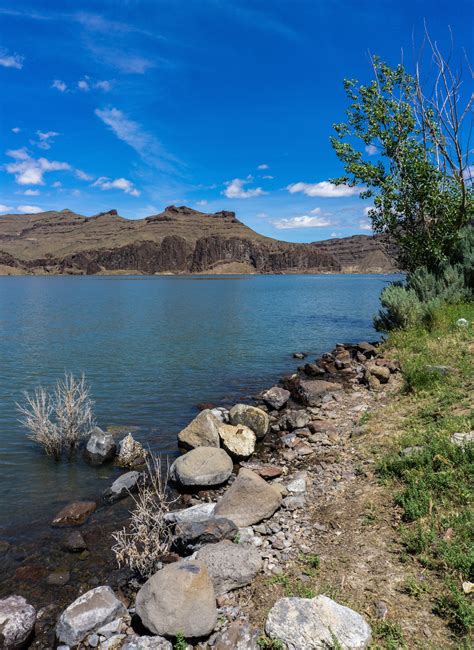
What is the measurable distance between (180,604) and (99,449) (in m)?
7.06


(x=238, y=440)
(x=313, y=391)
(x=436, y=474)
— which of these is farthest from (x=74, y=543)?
(x=313, y=391)

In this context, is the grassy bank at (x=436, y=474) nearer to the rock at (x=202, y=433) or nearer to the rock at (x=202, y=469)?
the rock at (x=202, y=469)

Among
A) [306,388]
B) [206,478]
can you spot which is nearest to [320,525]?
[206,478]

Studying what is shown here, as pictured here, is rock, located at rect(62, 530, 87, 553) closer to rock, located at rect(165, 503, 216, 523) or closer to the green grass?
rock, located at rect(165, 503, 216, 523)

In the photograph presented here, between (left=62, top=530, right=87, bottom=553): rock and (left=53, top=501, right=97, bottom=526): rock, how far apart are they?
59cm

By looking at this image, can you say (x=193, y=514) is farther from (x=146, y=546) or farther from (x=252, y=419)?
(x=252, y=419)

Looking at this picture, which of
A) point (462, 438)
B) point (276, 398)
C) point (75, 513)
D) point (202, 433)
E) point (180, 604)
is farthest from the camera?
point (276, 398)

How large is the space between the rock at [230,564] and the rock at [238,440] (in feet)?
16.1

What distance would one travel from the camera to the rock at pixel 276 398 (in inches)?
604

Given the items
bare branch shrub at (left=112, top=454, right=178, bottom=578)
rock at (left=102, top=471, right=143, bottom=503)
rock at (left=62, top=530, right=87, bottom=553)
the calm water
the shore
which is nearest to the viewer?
the shore

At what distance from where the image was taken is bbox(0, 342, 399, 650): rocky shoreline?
4.94 metres

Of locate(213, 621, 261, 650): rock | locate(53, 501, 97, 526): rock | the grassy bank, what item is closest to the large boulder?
locate(213, 621, 261, 650): rock

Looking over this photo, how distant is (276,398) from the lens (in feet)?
50.8

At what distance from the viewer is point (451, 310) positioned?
19.8 m
